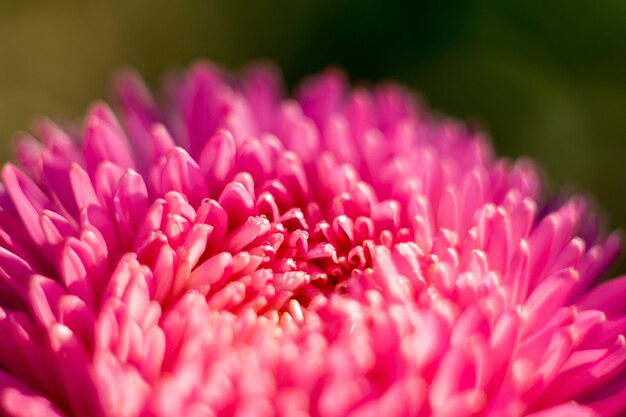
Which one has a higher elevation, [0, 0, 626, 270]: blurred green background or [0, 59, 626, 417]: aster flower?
[0, 0, 626, 270]: blurred green background

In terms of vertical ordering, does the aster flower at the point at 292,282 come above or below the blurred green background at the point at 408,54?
below

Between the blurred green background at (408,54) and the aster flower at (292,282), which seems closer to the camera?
the aster flower at (292,282)

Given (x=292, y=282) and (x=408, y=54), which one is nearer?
(x=292, y=282)

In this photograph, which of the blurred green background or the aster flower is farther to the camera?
the blurred green background

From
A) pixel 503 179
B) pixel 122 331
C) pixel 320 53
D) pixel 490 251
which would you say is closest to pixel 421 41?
pixel 320 53
